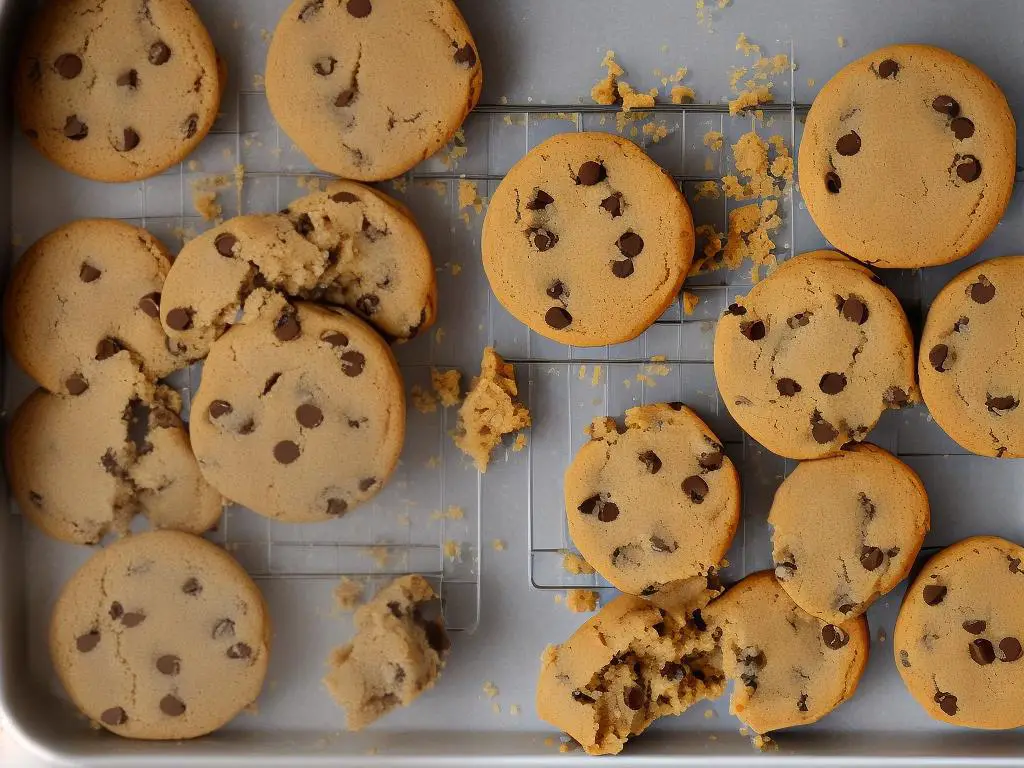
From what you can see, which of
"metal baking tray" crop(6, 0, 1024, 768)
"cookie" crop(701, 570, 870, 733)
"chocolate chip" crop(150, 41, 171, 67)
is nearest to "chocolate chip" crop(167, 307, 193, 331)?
"metal baking tray" crop(6, 0, 1024, 768)

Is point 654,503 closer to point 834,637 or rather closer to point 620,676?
point 620,676

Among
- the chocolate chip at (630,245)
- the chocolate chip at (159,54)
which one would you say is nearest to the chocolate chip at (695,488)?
the chocolate chip at (630,245)

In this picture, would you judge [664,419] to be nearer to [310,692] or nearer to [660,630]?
[660,630]

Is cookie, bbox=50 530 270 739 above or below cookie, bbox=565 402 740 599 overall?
below

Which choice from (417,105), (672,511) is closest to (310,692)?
(672,511)

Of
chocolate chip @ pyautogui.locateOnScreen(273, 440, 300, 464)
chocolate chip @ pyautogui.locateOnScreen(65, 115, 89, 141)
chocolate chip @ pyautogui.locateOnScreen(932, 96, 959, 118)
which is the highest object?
chocolate chip @ pyautogui.locateOnScreen(932, 96, 959, 118)

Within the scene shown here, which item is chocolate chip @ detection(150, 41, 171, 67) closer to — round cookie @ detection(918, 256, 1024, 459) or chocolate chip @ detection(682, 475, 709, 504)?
chocolate chip @ detection(682, 475, 709, 504)

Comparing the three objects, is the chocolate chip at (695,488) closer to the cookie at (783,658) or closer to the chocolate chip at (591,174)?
the cookie at (783,658)
